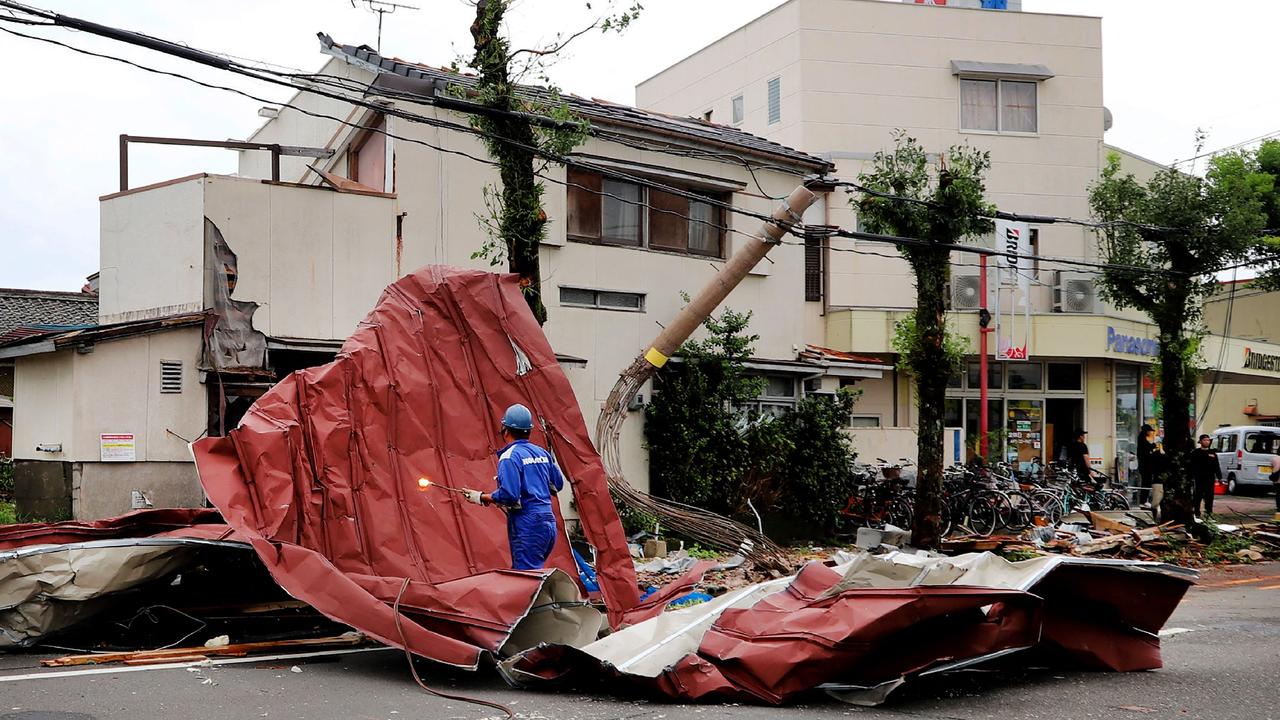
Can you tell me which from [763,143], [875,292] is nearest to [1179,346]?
[763,143]

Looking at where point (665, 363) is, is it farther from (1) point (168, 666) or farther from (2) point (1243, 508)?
(2) point (1243, 508)

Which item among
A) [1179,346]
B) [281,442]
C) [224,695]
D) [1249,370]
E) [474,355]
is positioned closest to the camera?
[224,695]

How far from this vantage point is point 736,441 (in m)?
17.0

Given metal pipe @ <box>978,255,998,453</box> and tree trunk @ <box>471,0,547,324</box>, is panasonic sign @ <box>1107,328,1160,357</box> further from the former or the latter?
tree trunk @ <box>471,0,547,324</box>

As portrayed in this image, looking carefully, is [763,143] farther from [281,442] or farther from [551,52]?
[281,442]

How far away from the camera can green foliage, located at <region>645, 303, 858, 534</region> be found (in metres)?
16.5

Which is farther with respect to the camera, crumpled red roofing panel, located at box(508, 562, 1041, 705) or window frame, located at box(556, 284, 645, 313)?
window frame, located at box(556, 284, 645, 313)

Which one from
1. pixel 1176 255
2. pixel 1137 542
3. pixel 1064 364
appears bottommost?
pixel 1137 542

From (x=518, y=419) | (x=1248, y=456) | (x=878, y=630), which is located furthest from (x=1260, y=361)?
(x=878, y=630)

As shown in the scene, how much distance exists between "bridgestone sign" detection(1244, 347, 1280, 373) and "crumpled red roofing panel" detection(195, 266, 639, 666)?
2965 cm

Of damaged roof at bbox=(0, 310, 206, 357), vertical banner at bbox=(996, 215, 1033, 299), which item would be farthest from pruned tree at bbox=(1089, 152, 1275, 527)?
damaged roof at bbox=(0, 310, 206, 357)

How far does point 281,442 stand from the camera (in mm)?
8461

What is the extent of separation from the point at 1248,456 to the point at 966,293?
10708 millimetres

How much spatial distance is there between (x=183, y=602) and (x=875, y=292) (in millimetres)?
21947
